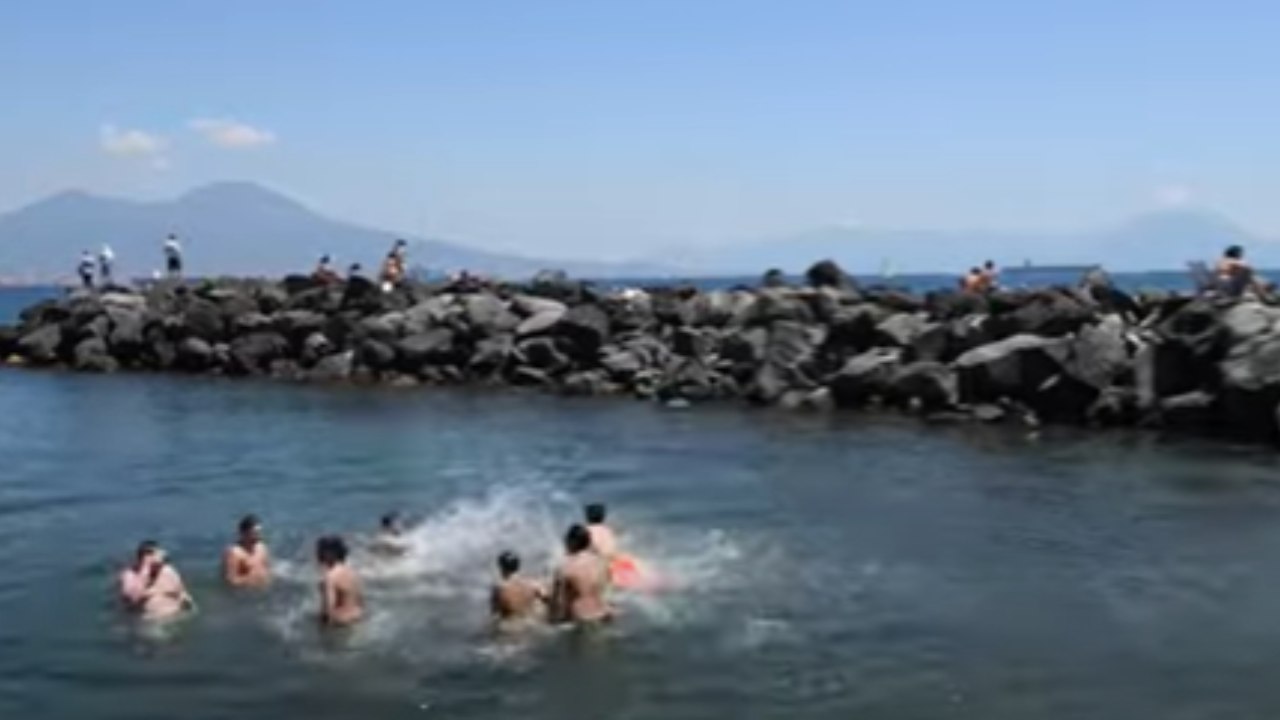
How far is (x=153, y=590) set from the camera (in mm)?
23828

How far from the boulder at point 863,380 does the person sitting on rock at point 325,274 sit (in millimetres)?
26936

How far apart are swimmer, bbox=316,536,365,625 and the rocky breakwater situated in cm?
2505

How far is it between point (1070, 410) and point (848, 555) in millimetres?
18612

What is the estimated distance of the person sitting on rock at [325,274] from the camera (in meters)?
69.4

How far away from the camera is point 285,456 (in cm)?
4156

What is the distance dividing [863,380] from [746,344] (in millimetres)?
4974

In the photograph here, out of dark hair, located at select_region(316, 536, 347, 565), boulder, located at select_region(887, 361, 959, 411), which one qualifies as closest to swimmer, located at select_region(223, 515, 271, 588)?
dark hair, located at select_region(316, 536, 347, 565)

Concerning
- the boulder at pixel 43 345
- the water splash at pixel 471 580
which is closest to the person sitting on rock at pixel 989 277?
the water splash at pixel 471 580

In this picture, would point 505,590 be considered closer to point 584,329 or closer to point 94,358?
point 584,329

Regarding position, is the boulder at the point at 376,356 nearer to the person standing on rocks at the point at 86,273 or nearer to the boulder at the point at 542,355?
the boulder at the point at 542,355

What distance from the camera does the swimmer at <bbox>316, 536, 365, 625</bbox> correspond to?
22734mm

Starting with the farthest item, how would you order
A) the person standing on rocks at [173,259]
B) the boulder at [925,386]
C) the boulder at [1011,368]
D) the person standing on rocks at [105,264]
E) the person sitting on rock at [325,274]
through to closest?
the person standing on rocks at [105,264] < the person standing on rocks at [173,259] < the person sitting on rock at [325,274] < the boulder at [925,386] < the boulder at [1011,368]

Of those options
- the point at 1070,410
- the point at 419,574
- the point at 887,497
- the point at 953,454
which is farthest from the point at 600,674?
the point at 1070,410

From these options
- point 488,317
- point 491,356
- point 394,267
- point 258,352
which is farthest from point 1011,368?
point 394,267
